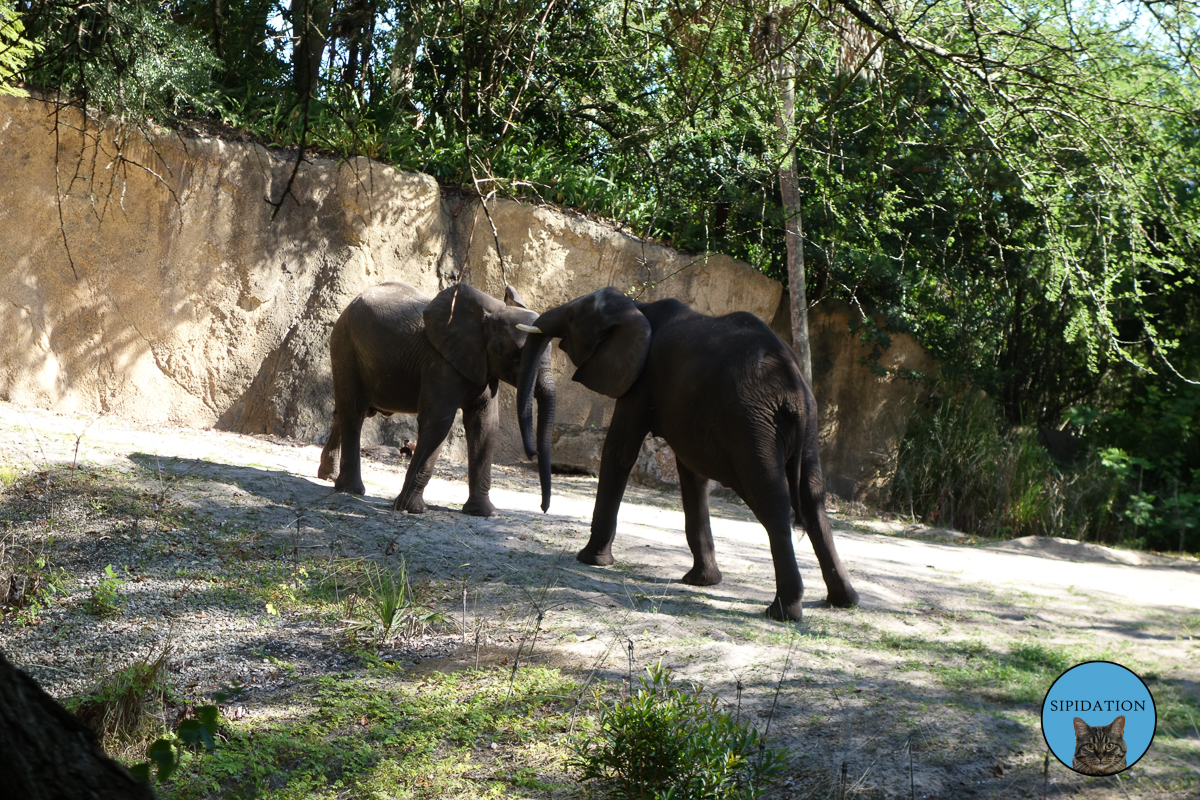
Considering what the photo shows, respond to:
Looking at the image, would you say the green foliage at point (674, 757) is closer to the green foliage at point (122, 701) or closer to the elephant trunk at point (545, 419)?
the green foliage at point (122, 701)

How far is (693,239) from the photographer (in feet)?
47.3

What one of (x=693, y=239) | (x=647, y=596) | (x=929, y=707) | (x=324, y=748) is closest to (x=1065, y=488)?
(x=693, y=239)

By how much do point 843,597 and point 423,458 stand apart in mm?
3285

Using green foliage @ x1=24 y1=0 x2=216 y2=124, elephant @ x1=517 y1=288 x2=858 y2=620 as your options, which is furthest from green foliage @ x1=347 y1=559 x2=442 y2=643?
green foliage @ x1=24 y1=0 x2=216 y2=124

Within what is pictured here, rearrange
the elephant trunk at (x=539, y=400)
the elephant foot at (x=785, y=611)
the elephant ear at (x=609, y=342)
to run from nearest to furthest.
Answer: the elephant foot at (x=785, y=611) < the elephant ear at (x=609, y=342) < the elephant trunk at (x=539, y=400)

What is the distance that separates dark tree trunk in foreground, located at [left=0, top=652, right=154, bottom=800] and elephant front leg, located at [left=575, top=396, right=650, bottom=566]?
4.72 m

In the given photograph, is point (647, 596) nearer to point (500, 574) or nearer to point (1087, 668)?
point (500, 574)

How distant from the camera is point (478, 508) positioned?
25.0 ft

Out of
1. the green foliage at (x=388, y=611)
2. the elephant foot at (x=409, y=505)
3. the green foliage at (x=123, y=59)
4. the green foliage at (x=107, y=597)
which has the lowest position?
the green foliage at (x=107, y=597)

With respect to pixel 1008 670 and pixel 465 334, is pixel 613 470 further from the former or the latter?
pixel 1008 670

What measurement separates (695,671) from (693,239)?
1075cm

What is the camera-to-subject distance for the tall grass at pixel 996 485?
1240 centimetres

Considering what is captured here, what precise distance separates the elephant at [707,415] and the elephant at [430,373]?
0.62m

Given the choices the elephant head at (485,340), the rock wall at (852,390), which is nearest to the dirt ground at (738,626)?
the elephant head at (485,340)
